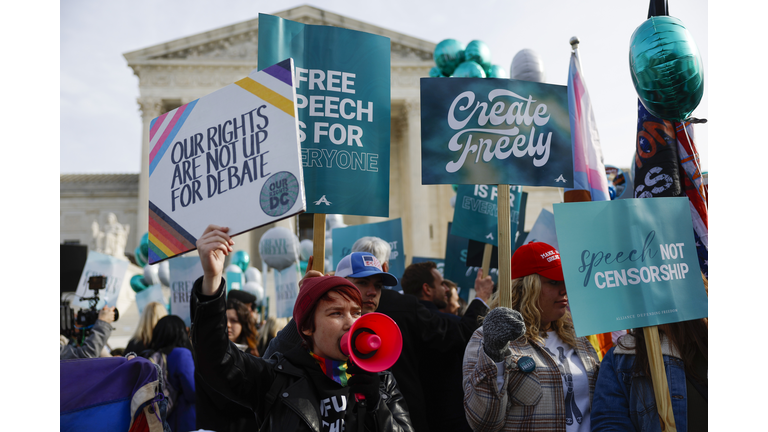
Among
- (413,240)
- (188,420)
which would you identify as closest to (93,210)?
(413,240)

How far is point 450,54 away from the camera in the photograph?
24.6 ft

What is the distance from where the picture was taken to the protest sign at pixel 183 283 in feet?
24.8

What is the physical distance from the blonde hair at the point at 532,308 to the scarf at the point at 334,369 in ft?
3.01

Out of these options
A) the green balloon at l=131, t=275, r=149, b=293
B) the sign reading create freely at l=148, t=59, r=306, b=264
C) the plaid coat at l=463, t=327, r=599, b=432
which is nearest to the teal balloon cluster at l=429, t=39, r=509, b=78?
the sign reading create freely at l=148, t=59, r=306, b=264

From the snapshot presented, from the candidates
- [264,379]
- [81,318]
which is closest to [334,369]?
[264,379]

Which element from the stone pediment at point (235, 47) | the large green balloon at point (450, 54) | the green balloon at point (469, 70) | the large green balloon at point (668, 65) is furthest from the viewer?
the stone pediment at point (235, 47)

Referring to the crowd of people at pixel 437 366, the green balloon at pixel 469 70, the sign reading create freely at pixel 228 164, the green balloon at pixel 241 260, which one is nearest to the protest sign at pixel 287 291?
the green balloon at pixel 469 70

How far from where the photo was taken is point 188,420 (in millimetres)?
3863

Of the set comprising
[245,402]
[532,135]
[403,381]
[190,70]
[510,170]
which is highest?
[190,70]

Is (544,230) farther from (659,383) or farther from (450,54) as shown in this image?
Answer: (450,54)

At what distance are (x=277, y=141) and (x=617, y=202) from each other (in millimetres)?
1424

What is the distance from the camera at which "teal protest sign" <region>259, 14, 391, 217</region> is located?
313cm

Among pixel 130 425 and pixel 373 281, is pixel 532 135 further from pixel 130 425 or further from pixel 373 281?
pixel 130 425

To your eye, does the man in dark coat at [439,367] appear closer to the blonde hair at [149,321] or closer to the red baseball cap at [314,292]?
the red baseball cap at [314,292]
